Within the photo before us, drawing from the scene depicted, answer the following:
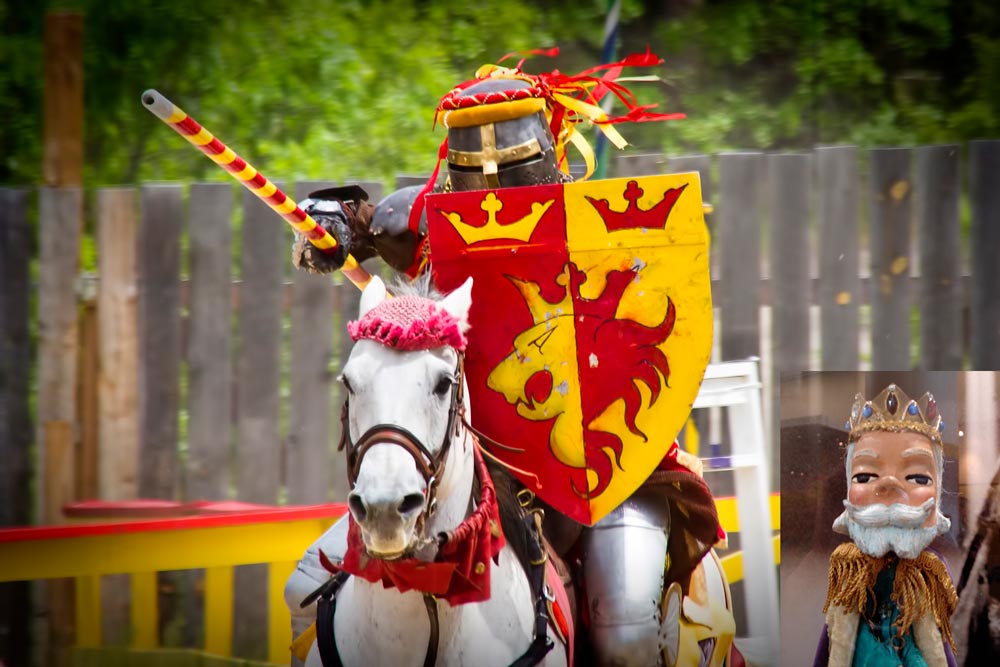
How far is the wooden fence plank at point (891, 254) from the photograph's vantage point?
363 centimetres

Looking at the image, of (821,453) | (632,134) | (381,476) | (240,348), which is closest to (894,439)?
(821,453)

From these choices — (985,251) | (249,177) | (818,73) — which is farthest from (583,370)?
(818,73)

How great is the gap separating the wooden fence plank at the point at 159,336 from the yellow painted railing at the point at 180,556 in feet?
0.78

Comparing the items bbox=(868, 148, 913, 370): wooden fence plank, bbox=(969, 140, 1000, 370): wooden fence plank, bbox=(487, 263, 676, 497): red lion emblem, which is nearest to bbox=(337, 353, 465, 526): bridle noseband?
bbox=(487, 263, 676, 497): red lion emblem

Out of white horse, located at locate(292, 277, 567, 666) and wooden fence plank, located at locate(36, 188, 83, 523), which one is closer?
white horse, located at locate(292, 277, 567, 666)

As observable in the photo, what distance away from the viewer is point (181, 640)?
142 inches

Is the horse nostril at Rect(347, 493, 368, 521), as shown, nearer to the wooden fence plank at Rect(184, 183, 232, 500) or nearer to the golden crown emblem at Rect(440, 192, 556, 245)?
the golden crown emblem at Rect(440, 192, 556, 245)

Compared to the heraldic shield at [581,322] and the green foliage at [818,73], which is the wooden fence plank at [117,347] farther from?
the green foliage at [818,73]

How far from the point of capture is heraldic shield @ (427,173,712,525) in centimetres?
218

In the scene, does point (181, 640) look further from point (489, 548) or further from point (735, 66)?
point (735, 66)

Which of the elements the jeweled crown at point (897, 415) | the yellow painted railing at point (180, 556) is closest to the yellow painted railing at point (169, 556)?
the yellow painted railing at point (180, 556)

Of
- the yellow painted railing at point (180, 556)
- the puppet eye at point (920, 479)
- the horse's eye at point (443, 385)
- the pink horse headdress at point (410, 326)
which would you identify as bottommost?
the yellow painted railing at point (180, 556)

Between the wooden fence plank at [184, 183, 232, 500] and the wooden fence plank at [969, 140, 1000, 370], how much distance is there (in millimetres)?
2244

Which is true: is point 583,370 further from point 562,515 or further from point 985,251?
point 985,251
